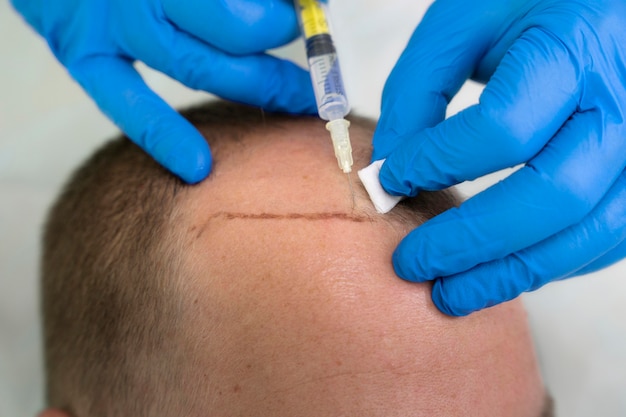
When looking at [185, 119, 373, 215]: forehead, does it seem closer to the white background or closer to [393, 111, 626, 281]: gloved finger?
[393, 111, 626, 281]: gloved finger

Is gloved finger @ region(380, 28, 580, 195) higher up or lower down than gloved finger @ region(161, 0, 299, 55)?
lower down

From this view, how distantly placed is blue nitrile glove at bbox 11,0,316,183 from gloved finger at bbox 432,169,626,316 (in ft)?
1.91

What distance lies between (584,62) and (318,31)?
52 cm

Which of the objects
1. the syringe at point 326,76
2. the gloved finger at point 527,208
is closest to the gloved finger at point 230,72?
the syringe at point 326,76

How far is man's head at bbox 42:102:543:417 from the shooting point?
2.87 feet

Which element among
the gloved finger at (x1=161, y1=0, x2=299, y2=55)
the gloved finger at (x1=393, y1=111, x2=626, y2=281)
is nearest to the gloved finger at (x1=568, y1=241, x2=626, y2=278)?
the gloved finger at (x1=393, y1=111, x2=626, y2=281)

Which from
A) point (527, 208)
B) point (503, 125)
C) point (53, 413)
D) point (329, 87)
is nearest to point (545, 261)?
point (527, 208)

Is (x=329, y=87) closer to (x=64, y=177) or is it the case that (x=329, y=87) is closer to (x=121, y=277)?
(x=121, y=277)

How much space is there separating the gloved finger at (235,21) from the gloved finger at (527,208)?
0.59 m

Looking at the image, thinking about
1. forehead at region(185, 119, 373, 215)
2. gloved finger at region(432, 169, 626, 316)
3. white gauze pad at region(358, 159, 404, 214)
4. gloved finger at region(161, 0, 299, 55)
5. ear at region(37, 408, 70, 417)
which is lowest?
ear at region(37, 408, 70, 417)

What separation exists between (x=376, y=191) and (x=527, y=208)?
26 cm

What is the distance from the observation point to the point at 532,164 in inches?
36.5

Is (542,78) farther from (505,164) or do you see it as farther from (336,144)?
(336,144)

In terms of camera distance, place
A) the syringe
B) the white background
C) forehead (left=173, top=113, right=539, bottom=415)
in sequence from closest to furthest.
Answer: forehead (left=173, top=113, right=539, bottom=415)
the syringe
the white background
